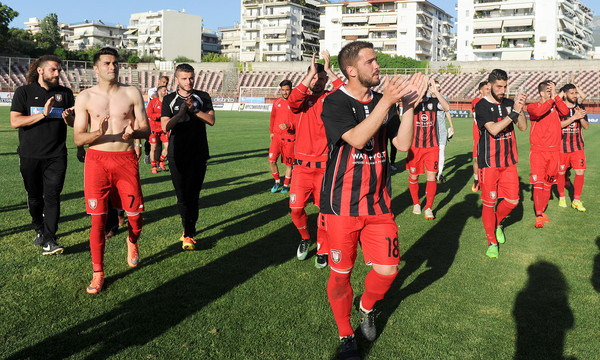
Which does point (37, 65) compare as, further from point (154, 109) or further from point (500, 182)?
point (154, 109)

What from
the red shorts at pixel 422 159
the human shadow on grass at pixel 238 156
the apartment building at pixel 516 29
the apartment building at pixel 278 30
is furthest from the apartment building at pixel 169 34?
the red shorts at pixel 422 159

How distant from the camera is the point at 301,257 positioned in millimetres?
6137

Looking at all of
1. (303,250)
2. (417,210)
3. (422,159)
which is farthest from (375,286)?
(422,159)

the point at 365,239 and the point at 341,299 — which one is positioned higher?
the point at 365,239

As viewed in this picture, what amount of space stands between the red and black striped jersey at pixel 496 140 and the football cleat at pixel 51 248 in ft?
18.0

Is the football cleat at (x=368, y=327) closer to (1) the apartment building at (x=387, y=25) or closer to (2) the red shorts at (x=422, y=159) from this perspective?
(2) the red shorts at (x=422, y=159)

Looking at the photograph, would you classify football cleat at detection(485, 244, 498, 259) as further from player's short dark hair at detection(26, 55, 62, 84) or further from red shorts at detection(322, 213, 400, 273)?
player's short dark hair at detection(26, 55, 62, 84)

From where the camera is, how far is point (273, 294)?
4.98 meters

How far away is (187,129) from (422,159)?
4525mm

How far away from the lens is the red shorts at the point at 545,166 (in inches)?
340

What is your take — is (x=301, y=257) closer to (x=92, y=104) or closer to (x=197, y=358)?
(x=197, y=358)

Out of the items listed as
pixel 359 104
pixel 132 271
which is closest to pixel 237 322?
pixel 132 271

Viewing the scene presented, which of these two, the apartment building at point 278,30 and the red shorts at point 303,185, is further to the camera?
the apartment building at point 278,30

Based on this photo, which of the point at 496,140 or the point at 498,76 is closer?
the point at 498,76
